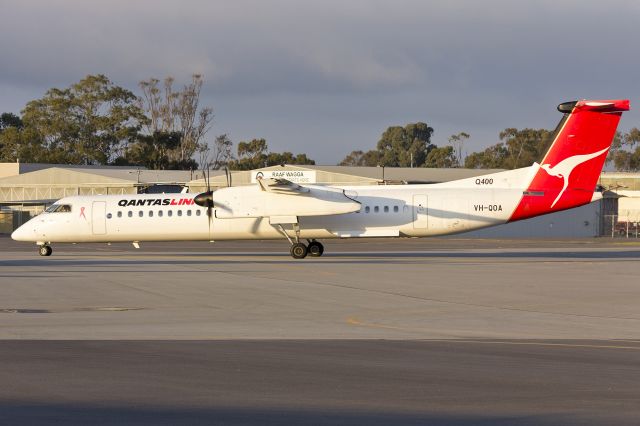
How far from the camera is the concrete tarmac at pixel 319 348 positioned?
879 cm

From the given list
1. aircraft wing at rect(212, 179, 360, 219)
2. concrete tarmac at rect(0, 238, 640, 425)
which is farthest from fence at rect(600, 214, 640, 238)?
concrete tarmac at rect(0, 238, 640, 425)

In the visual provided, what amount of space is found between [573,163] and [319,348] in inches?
953

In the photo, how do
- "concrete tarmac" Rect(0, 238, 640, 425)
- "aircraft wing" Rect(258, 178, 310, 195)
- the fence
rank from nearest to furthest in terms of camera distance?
"concrete tarmac" Rect(0, 238, 640, 425)
"aircraft wing" Rect(258, 178, 310, 195)
the fence

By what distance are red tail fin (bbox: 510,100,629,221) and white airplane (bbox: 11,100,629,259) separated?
4 cm

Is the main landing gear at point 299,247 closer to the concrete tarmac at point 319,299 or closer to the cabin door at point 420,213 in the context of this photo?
the concrete tarmac at point 319,299

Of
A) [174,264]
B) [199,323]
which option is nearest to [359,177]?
[174,264]

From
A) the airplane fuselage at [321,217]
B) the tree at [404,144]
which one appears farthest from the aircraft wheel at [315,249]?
the tree at [404,144]

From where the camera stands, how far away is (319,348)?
1309 centimetres

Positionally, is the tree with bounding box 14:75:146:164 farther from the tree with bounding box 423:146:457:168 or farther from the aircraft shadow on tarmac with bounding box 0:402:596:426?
the aircraft shadow on tarmac with bounding box 0:402:596:426

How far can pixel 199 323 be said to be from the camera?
1644cm

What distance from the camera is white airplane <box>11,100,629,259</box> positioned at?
34.8 metres

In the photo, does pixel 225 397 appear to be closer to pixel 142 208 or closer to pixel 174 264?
pixel 174 264

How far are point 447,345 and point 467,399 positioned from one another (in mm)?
4293

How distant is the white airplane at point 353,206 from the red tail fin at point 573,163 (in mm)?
39
